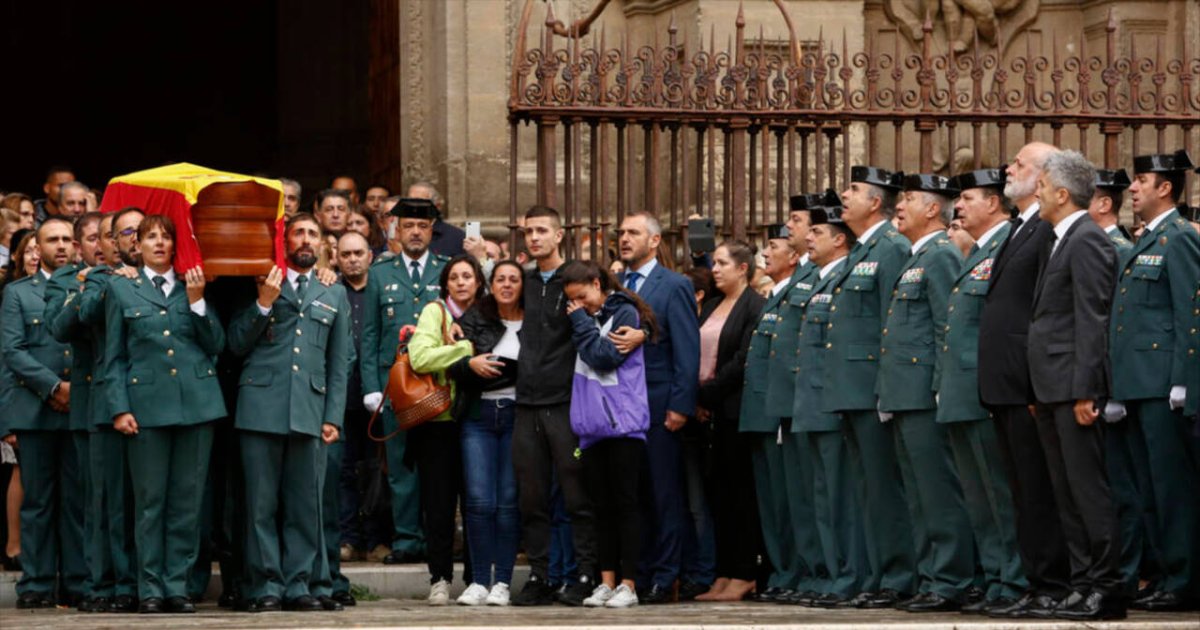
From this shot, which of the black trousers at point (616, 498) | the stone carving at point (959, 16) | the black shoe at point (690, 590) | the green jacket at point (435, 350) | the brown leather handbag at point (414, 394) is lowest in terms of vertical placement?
the black shoe at point (690, 590)

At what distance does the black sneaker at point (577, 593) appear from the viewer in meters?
12.3

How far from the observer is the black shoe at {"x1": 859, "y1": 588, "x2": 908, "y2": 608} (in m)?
11.7

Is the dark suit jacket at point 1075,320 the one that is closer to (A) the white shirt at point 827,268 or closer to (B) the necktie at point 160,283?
(A) the white shirt at point 827,268

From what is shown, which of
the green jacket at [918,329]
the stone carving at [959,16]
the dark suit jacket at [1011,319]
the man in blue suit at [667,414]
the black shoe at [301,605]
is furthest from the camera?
the stone carving at [959,16]

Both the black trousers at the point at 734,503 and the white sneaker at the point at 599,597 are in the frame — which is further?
the black trousers at the point at 734,503

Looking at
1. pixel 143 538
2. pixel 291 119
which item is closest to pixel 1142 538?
pixel 143 538

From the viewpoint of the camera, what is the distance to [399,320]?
1359cm

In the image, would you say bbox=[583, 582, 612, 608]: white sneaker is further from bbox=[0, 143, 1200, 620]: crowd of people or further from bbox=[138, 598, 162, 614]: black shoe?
bbox=[138, 598, 162, 614]: black shoe

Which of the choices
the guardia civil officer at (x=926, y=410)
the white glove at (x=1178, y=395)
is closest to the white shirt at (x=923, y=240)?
the guardia civil officer at (x=926, y=410)

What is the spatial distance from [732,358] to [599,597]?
1586mm

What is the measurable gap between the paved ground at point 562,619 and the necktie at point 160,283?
154 cm

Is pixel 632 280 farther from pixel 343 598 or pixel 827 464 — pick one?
pixel 343 598

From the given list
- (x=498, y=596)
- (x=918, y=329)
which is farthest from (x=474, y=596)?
(x=918, y=329)

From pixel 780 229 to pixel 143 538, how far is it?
3.86m
